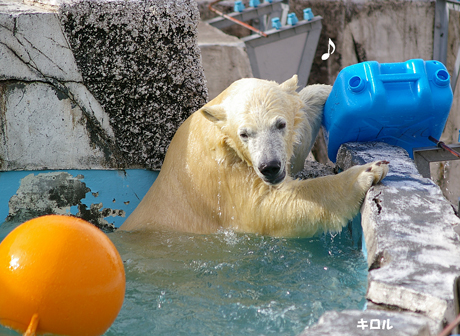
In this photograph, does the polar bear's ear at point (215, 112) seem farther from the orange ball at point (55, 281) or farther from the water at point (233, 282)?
the orange ball at point (55, 281)

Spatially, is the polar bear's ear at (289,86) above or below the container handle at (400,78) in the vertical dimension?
above

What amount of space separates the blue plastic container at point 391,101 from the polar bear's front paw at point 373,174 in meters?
0.56

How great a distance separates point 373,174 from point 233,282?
38.3 inches

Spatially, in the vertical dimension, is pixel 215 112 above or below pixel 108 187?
above

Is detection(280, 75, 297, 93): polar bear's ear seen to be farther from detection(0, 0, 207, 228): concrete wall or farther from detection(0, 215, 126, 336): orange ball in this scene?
detection(0, 215, 126, 336): orange ball

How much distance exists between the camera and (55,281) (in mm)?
1668

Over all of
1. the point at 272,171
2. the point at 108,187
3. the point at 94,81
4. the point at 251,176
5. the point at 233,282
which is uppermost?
the point at 94,81

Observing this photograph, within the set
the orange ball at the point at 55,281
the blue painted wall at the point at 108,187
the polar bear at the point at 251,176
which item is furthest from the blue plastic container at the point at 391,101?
the orange ball at the point at 55,281

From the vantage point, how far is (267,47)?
23.2ft

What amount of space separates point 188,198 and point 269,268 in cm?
84

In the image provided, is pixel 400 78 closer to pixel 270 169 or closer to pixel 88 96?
pixel 270 169

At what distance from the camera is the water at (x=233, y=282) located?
2.20 metres

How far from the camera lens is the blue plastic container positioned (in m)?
3.14

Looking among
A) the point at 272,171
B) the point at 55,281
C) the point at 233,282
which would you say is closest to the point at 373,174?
the point at 272,171
